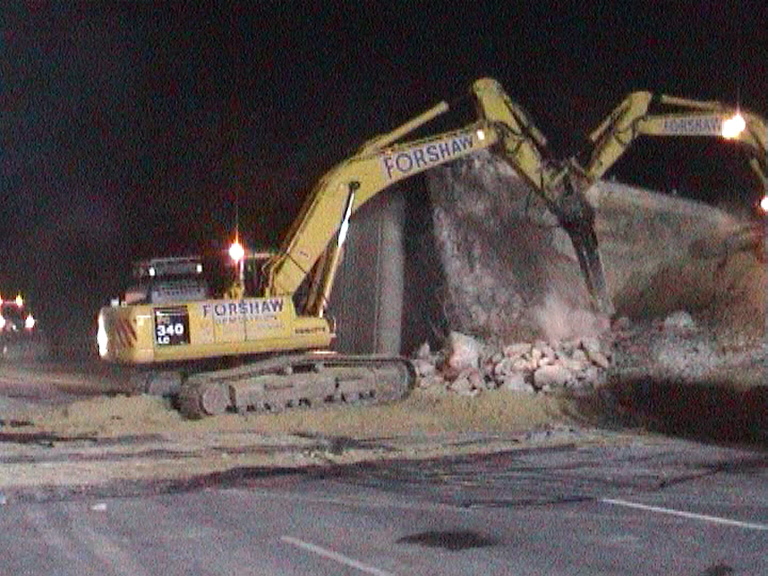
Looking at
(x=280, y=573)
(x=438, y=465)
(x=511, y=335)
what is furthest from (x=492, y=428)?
(x=280, y=573)

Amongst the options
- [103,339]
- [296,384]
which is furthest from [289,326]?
[103,339]

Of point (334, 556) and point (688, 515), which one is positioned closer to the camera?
point (334, 556)

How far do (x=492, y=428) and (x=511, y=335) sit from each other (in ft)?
20.4

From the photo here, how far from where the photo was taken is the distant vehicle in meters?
45.3

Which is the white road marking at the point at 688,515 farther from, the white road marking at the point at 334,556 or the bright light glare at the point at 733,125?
the bright light glare at the point at 733,125

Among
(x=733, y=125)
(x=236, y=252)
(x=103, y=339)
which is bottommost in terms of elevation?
(x=103, y=339)

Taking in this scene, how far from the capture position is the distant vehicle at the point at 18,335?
45.3 meters

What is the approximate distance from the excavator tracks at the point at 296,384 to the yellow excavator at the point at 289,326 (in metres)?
0.02

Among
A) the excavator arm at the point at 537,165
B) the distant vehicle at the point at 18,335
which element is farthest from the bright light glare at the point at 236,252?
the distant vehicle at the point at 18,335

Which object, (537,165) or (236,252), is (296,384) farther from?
(537,165)

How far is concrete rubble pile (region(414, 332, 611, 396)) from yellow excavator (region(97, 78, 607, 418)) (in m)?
1.31

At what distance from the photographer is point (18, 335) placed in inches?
1874

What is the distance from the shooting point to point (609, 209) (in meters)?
30.7

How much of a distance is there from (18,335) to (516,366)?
2673 centimetres
